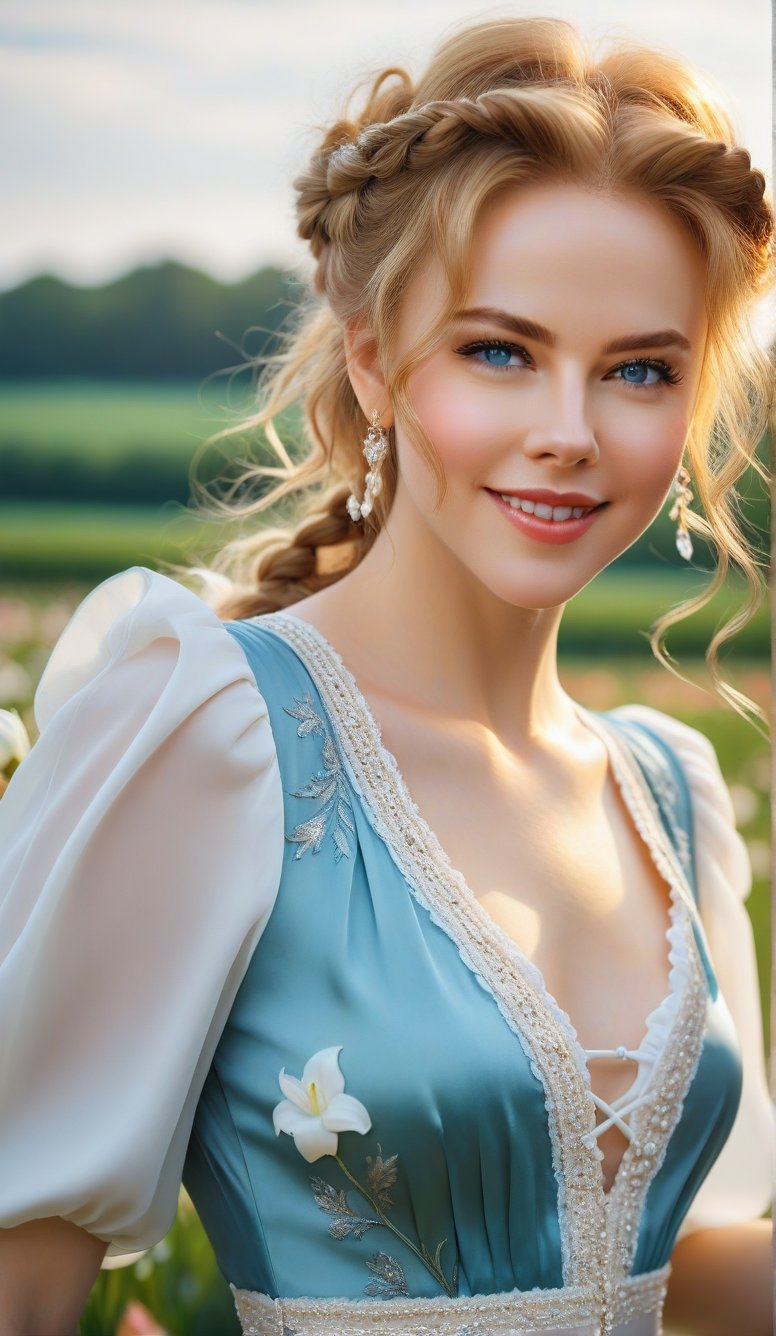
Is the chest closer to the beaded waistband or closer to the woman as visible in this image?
the woman

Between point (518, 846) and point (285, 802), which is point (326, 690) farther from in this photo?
point (518, 846)

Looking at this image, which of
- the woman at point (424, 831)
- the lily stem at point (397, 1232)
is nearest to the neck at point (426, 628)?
the woman at point (424, 831)

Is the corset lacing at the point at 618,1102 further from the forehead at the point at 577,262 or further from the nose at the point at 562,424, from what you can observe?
the forehead at the point at 577,262

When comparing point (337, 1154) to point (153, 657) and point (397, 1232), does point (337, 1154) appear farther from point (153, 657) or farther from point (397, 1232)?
point (153, 657)

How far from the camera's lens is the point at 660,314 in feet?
4.01

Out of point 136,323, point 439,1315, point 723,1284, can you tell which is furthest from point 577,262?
point 136,323

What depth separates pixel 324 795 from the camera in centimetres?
122

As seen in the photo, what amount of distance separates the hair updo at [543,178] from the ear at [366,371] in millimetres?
15

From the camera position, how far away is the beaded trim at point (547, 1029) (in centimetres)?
120

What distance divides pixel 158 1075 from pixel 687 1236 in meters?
0.81

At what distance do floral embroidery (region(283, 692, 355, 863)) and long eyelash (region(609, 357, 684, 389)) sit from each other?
41 cm

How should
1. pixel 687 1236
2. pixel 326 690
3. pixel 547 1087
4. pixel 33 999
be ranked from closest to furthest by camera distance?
pixel 33 999
pixel 547 1087
pixel 326 690
pixel 687 1236

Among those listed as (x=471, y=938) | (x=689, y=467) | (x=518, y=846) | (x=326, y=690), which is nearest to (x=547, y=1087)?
(x=471, y=938)

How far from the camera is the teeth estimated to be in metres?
1.23
